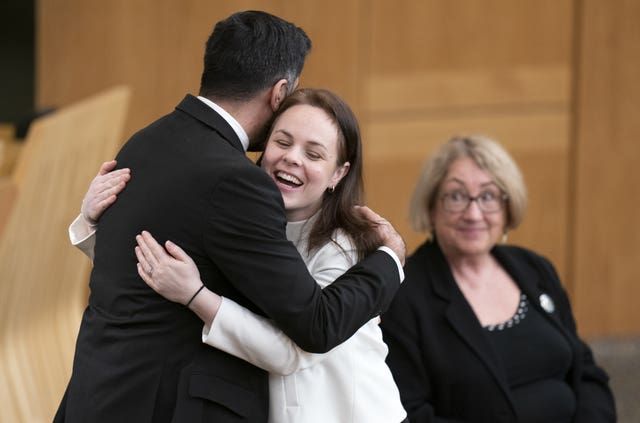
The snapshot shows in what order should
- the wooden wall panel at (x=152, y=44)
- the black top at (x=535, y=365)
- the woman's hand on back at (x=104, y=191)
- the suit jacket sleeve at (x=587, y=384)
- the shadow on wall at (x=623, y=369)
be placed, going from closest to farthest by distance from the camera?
the woman's hand on back at (x=104, y=191)
the black top at (x=535, y=365)
the suit jacket sleeve at (x=587, y=384)
the shadow on wall at (x=623, y=369)
the wooden wall panel at (x=152, y=44)

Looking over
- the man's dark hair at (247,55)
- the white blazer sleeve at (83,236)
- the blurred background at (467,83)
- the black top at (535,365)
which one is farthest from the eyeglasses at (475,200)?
the blurred background at (467,83)

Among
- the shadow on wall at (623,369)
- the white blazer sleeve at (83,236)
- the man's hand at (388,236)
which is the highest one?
the white blazer sleeve at (83,236)

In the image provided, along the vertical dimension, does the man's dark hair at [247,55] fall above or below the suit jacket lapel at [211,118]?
above

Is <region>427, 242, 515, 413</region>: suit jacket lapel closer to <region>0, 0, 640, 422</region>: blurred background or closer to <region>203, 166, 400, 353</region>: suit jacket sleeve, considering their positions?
<region>203, 166, 400, 353</region>: suit jacket sleeve

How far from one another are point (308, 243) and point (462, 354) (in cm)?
87

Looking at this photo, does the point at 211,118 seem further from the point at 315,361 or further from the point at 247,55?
the point at 315,361

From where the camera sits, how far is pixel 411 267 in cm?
308

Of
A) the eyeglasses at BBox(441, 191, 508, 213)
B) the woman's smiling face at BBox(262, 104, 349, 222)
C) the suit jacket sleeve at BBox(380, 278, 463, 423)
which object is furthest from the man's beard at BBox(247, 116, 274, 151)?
the eyeglasses at BBox(441, 191, 508, 213)

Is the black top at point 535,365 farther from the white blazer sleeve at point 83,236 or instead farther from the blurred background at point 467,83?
the blurred background at point 467,83

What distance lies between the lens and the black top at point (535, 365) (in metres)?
Answer: 2.99

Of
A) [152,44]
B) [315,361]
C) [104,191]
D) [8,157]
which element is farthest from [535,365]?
[152,44]

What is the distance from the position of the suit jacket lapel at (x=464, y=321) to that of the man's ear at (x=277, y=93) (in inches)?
39.6

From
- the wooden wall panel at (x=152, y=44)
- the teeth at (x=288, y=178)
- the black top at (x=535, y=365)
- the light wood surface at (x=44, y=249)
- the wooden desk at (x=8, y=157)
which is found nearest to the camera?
the teeth at (x=288, y=178)

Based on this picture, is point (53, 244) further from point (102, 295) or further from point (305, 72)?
point (305, 72)
